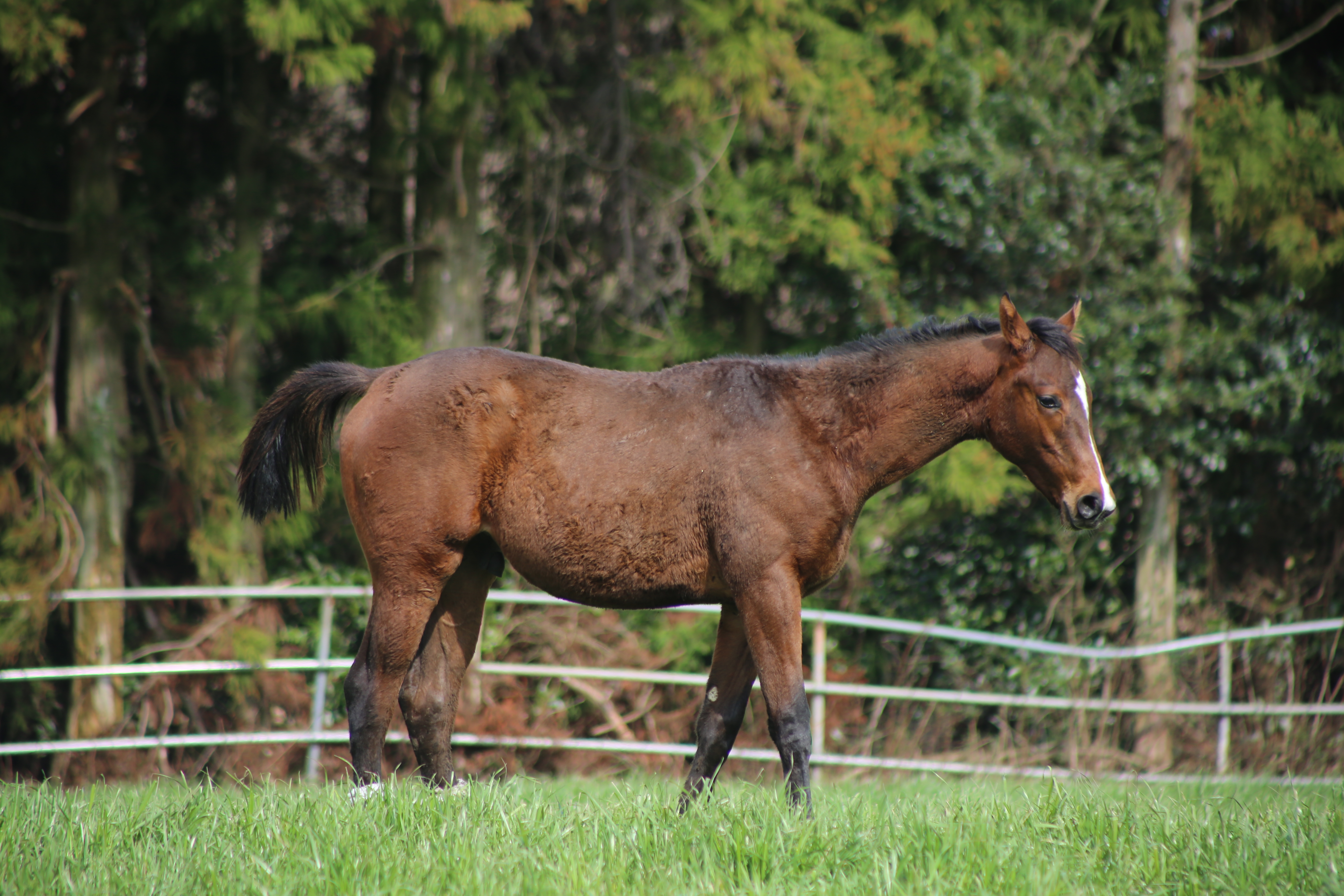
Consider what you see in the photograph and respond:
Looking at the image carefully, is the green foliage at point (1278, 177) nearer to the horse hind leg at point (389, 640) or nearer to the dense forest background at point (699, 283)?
the dense forest background at point (699, 283)

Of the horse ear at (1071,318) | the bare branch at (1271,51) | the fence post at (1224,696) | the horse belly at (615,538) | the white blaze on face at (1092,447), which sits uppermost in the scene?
the bare branch at (1271,51)

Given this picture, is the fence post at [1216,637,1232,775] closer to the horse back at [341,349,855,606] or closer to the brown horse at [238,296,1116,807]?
the brown horse at [238,296,1116,807]

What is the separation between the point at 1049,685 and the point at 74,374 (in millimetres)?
8026

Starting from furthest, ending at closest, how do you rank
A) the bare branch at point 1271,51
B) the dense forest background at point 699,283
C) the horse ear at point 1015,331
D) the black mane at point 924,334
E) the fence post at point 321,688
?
the bare branch at point 1271,51 < the dense forest background at point 699,283 < the fence post at point 321,688 < the black mane at point 924,334 < the horse ear at point 1015,331

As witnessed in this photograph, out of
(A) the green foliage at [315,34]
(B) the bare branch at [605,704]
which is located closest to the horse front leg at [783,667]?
(B) the bare branch at [605,704]

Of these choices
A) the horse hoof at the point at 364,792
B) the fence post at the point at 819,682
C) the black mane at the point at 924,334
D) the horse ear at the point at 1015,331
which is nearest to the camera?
the horse hoof at the point at 364,792

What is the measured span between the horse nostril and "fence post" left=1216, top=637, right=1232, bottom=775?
14.9 feet

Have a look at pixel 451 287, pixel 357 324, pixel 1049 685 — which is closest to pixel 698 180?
pixel 451 287

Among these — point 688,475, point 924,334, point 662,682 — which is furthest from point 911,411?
point 662,682

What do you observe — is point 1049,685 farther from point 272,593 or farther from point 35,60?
point 35,60

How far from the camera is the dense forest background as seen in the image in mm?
8242

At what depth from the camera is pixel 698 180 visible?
9.02 metres

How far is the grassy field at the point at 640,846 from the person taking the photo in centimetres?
298

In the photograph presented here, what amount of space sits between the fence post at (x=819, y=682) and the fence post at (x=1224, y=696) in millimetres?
2729
